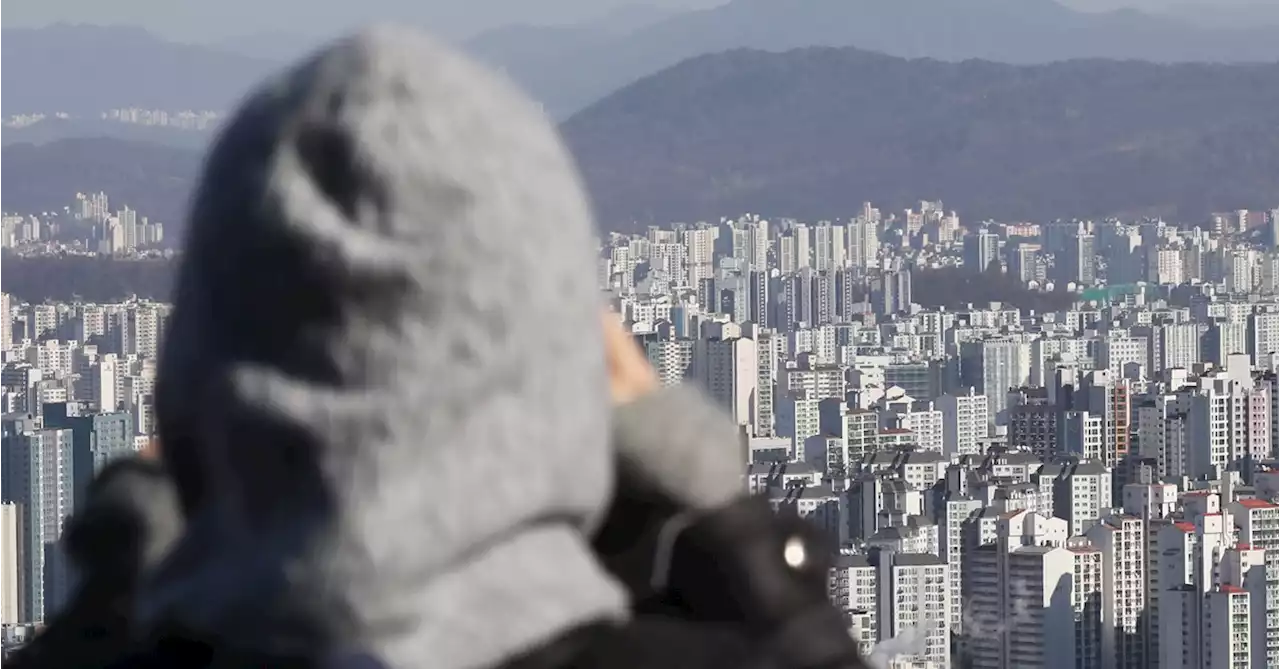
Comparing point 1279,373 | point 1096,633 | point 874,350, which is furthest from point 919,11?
point 1096,633

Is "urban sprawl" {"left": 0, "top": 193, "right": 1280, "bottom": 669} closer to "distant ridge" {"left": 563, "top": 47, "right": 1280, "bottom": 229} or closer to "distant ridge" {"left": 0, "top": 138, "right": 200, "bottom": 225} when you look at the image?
"distant ridge" {"left": 0, "top": 138, "right": 200, "bottom": 225}

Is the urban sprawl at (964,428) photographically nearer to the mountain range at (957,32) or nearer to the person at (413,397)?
the person at (413,397)

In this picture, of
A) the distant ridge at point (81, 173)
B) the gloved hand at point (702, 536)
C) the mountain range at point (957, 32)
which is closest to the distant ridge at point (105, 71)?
the distant ridge at point (81, 173)

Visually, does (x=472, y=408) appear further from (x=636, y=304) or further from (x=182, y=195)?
(x=636, y=304)

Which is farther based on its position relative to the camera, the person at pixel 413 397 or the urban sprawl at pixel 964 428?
the urban sprawl at pixel 964 428

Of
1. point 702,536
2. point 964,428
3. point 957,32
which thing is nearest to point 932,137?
point 957,32

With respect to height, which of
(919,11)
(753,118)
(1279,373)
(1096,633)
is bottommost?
(1096,633)

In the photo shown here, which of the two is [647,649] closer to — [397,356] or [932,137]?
[397,356]

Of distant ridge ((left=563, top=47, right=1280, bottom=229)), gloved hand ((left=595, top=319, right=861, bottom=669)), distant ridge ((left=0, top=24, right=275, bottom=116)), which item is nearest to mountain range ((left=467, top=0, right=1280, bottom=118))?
distant ridge ((left=563, top=47, right=1280, bottom=229))
